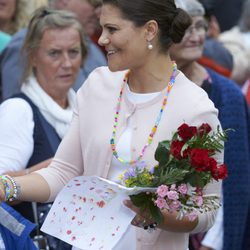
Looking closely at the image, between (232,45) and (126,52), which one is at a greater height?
(126,52)

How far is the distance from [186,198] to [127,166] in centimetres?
41

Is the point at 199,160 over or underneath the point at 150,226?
over

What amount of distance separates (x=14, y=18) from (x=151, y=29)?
290 centimetres

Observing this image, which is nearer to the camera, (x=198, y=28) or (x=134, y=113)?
(x=134, y=113)

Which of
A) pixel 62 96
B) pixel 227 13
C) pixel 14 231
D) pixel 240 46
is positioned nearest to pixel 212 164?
pixel 14 231

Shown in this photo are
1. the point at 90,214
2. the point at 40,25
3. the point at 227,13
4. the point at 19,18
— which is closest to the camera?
the point at 90,214

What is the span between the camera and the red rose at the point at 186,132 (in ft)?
11.4

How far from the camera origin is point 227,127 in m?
5.41

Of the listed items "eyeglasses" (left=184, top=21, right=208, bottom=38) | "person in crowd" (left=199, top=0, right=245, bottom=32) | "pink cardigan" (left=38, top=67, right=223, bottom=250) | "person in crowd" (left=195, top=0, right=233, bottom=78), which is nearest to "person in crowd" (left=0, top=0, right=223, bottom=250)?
"pink cardigan" (left=38, top=67, right=223, bottom=250)

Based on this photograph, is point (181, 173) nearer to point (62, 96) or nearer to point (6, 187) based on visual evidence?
point (6, 187)

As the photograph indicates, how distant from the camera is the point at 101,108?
3.98m

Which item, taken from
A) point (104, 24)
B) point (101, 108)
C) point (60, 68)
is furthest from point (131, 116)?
point (60, 68)

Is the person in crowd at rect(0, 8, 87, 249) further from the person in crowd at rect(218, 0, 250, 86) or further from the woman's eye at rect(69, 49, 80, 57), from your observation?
the person in crowd at rect(218, 0, 250, 86)

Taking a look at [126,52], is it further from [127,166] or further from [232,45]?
[232,45]
